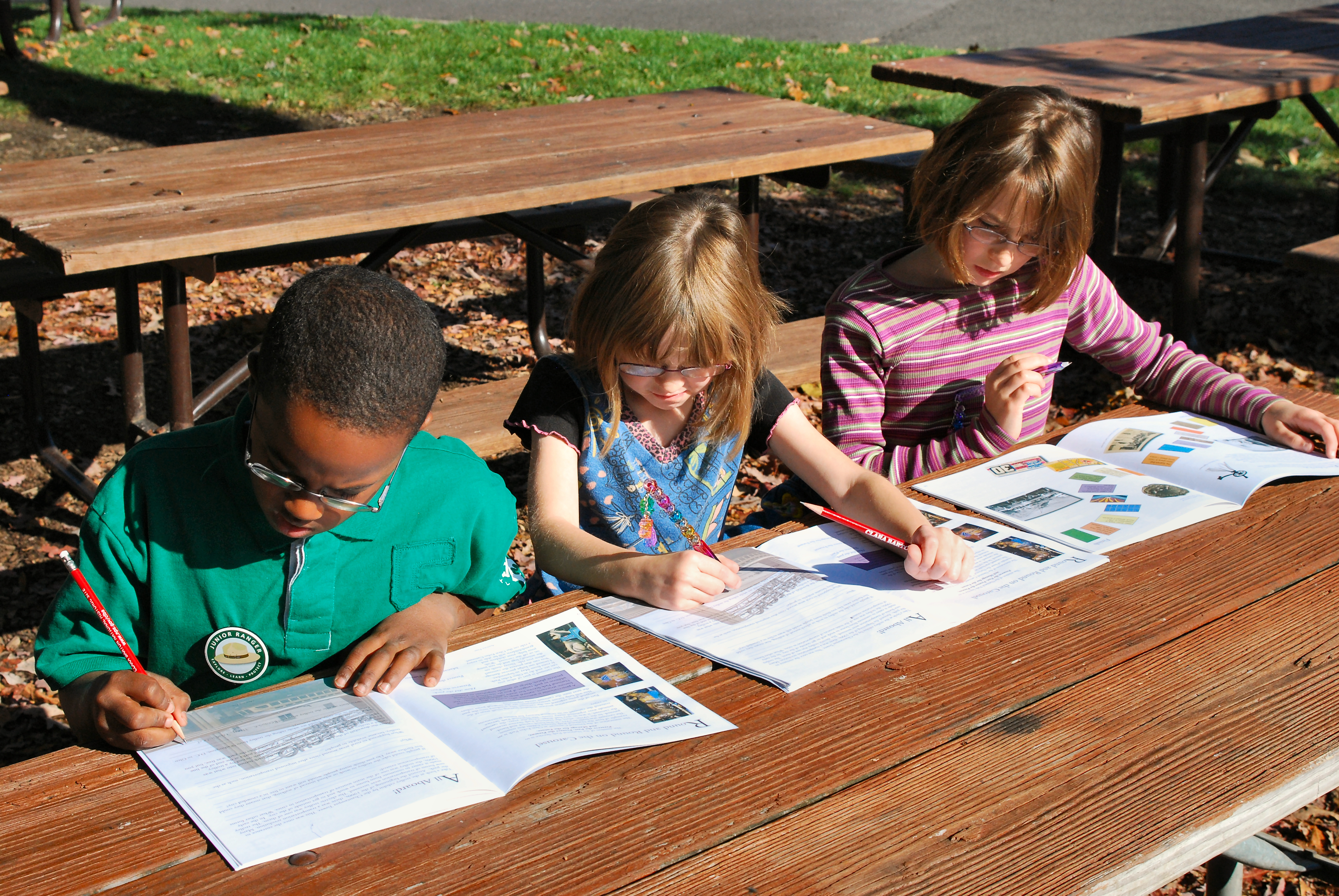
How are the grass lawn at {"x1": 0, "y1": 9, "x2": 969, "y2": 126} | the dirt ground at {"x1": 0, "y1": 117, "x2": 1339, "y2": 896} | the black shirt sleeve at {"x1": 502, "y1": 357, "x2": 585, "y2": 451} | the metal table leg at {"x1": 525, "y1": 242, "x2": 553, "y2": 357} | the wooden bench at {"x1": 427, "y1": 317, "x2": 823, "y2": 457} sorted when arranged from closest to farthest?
the black shirt sleeve at {"x1": 502, "y1": 357, "x2": 585, "y2": 451} < the dirt ground at {"x1": 0, "y1": 117, "x2": 1339, "y2": 896} < the wooden bench at {"x1": 427, "y1": 317, "x2": 823, "y2": 457} < the metal table leg at {"x1": 525, "y1": 242, "x2": 553, "y2": 357} < the grass lawn at {"x1": 0, "y1": 9, "x2": 969, "y2": 126}

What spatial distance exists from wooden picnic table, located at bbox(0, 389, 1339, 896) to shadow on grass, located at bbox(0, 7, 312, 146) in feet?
22.9

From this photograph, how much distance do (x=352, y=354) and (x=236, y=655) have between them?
0.53 meters

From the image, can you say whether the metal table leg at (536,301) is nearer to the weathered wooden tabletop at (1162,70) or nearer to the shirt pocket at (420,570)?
the weathered wooden tabletop at (1162,70)

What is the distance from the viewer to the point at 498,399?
3879 mm

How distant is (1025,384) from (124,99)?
8135 mm

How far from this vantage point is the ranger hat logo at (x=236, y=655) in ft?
5.41

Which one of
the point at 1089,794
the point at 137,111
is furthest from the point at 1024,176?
the point at 137,111

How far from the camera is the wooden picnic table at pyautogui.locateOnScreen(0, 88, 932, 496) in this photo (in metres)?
2.97

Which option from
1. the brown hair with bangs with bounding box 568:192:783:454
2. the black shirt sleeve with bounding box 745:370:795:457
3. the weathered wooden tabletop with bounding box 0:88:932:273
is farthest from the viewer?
the weathered wooden tabletop with bounding box 0:88:932:273

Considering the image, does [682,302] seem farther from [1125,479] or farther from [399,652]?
[1125,479]

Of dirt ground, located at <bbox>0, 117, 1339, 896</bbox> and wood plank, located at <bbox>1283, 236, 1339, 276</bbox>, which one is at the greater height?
wood plank, located at <bbox>1283, 236, 1339, 276</bbox>

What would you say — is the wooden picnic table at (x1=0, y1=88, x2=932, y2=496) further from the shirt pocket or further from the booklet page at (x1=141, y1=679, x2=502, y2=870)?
the booklet page at (x1=141, y1=679, x2=502, y2=870)

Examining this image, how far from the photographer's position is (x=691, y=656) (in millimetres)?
1608

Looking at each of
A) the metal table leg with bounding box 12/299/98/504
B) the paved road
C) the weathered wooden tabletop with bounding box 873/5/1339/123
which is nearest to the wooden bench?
the metal table leg with bounding box 12/299/98/504
